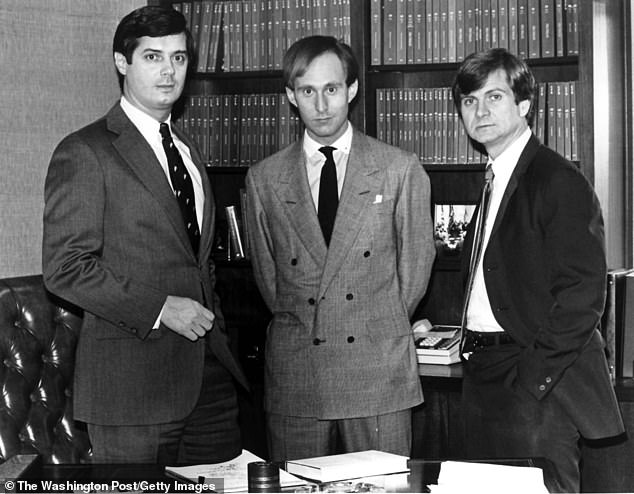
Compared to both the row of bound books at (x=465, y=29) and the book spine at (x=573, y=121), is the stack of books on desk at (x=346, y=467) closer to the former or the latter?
the book spine at (x=573, y=121)

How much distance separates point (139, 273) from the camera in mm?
2811

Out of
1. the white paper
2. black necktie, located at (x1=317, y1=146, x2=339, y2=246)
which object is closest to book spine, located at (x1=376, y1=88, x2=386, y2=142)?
black necktie, located at (x1=317, y1=146, x2=339, y2=246)

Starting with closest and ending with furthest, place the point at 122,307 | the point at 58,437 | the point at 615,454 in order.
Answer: the point at 122,307 < the point at 58,437 < the point at 615,454

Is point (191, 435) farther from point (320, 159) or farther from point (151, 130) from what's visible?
point (320, 159)

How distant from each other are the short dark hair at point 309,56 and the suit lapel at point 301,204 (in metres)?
0.28

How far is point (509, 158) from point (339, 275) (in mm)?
670

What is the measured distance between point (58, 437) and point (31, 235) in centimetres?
81

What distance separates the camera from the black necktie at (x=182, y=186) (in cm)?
293

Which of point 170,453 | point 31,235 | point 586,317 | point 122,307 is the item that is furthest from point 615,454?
point 31,235

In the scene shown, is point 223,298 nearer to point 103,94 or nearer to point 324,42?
point 103,94

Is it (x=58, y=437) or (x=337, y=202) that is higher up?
(x=337, y=202)

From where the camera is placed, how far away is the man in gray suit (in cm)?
316

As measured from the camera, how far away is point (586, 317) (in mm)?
2770

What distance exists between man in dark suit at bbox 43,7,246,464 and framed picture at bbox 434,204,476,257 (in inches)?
52.9
